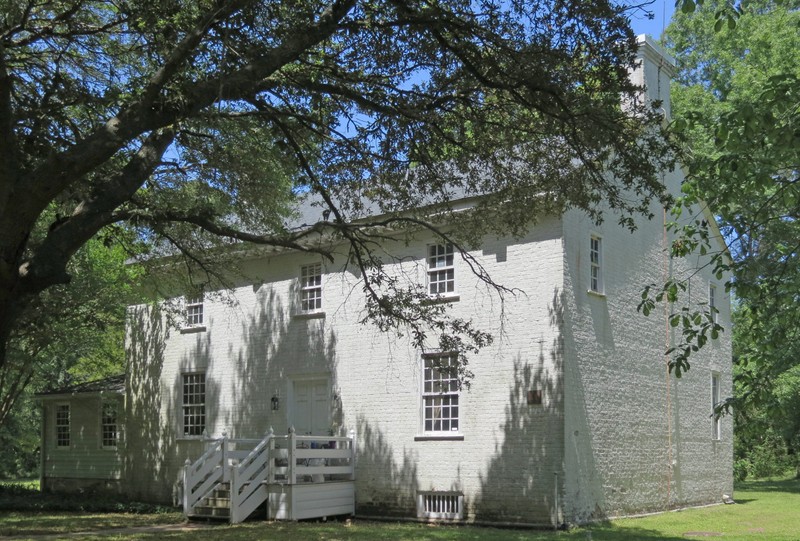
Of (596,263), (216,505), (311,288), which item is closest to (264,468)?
(216,505)

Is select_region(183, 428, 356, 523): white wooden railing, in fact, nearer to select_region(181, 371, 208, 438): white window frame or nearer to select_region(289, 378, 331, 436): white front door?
select_region(289, 378, 331, 436): white front door

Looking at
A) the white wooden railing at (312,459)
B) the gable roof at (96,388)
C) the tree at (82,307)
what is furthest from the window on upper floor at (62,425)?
the white wooden railing at (312,459)

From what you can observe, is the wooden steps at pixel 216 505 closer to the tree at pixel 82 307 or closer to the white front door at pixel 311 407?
the white front door at pixel 311 407

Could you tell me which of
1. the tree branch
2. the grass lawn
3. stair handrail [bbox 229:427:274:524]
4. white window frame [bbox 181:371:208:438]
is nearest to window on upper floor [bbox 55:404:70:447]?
white window frame [bbox 181:371:208:438]

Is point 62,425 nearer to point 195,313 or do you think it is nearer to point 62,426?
point 62,426

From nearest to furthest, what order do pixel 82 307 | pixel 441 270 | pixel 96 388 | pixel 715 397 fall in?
1. pixel 441 270
2. pixel 82 307
3. pixel 715 397
4. pixel 96 388

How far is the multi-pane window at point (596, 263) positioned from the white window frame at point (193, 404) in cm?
1072

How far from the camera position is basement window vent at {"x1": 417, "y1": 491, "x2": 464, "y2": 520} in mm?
17625

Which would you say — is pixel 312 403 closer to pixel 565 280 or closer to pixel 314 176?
pixel 565 280

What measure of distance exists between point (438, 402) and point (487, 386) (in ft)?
4.32

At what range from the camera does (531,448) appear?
1680cm

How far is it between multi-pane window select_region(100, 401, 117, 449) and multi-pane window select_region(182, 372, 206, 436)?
3215mm

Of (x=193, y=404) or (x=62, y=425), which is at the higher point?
(x=193, y=404)

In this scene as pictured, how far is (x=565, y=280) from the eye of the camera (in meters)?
17.0
